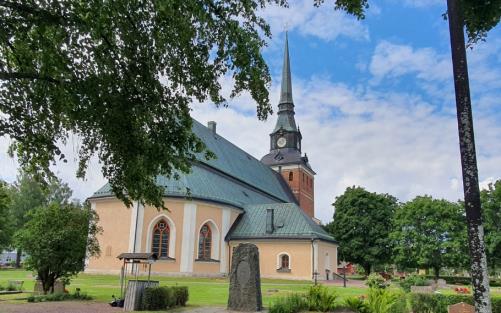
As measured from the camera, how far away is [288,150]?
5962 cm

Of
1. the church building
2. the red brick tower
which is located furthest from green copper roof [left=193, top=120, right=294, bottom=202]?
the red brick tower

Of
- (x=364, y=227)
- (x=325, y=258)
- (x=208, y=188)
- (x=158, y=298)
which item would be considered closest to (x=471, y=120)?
(x=158, y=298)

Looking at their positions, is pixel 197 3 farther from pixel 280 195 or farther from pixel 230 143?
pixel 280 195

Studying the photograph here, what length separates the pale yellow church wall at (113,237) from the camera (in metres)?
32.0

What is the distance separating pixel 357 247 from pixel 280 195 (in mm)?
11609

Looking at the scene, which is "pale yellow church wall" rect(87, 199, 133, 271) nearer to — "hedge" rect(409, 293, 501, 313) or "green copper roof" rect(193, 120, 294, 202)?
"green copper roof" rect(193, 120, 294, 202)

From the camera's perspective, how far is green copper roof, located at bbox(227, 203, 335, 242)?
34.6 meters

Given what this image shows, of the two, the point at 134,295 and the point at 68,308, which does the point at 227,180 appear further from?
the point at 68,308

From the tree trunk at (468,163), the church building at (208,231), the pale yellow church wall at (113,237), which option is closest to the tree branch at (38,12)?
the tree trunk at (468,163)

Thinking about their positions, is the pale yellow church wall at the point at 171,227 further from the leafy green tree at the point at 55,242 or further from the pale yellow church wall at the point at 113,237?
the leafy green tree at the point at 55,242

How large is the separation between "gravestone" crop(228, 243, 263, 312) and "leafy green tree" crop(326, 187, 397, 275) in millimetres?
35380

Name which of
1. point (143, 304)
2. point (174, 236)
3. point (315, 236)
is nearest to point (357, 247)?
point (315, 236)

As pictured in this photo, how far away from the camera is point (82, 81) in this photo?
779cm

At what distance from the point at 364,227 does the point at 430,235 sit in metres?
7.88
